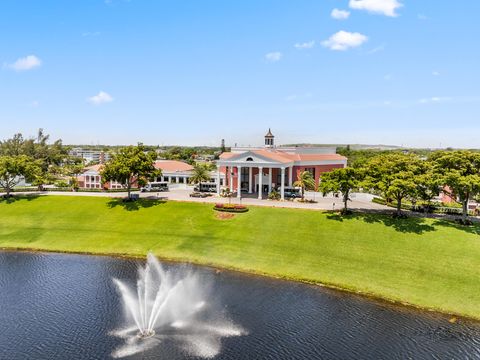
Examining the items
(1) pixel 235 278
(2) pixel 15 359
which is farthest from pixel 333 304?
(2) pixel 15 359

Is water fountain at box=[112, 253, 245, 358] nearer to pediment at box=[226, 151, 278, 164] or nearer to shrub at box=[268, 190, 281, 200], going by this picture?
shrub at box=[268, 190, 281, 200]

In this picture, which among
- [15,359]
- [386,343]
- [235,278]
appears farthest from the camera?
[235,278]

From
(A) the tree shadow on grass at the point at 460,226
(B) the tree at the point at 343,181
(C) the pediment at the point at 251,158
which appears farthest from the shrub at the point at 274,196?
(A) the tree shadow on grass at the point at 460,226

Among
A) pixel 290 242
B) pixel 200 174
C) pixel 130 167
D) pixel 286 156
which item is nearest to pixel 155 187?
pixel 200 174

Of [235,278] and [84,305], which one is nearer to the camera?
[84,305]

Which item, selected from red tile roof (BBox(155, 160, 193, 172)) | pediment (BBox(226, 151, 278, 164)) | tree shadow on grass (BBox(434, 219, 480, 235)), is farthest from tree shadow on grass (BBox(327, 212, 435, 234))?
red tile roof (BBox(155, 160, 193, 172))

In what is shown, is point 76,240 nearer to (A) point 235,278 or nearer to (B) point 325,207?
(A) point 235,278
